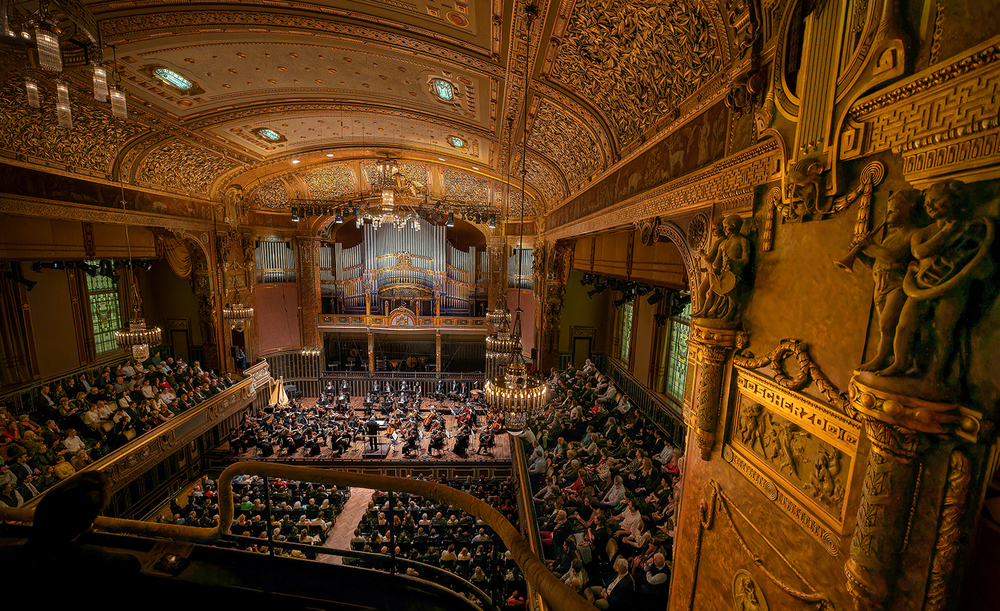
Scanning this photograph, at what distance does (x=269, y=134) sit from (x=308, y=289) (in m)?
7.77

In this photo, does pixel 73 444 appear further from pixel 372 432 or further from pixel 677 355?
pixel 677 355

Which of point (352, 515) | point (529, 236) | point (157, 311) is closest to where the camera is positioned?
point (352, 515)

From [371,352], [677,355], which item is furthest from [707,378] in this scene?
[371,352]

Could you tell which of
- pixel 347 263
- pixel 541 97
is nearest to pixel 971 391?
pixel 541 97

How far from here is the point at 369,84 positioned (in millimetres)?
6852

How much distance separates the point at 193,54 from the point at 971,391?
8.76 m

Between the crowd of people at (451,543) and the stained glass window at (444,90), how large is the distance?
21.4 feet

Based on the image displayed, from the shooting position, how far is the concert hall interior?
1630 mm

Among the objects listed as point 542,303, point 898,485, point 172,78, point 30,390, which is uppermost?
point 172,78

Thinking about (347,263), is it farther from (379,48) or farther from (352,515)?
(379,48)

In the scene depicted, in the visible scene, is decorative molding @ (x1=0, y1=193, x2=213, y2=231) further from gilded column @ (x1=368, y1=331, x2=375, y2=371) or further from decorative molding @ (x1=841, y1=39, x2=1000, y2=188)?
decorative molding @ (x1=841, y1=39, x2=1000, y2=188)

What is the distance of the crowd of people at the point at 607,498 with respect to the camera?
15.9ft

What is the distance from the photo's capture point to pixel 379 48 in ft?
17.9


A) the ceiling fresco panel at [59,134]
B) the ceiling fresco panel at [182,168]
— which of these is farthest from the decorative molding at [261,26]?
the ceiling fresco panel at [182,168]
